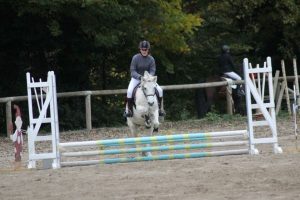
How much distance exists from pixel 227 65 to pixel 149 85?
9.63 meters

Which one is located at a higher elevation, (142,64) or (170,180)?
(142,64)

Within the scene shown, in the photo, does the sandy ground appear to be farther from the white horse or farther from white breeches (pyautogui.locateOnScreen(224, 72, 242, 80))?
white breeches (pyautogui.locateOnScreen(224, 72, 242, 80))

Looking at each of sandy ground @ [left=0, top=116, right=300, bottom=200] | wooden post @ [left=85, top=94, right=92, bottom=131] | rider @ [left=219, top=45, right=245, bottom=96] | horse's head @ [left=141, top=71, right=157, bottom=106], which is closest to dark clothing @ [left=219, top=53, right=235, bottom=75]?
rider @ [left=219, top=45, right=245, bottom=96]

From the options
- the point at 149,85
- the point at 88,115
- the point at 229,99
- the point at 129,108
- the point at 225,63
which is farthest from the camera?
the point at 229,99

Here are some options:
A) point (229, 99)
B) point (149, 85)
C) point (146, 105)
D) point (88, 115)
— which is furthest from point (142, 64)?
point (229, 99)

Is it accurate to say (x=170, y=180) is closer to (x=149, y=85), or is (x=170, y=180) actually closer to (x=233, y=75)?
(x=149, y=85)

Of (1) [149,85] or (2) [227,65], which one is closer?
(1) [149,85]

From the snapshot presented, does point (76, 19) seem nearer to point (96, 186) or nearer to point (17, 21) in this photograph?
point (17, 21)

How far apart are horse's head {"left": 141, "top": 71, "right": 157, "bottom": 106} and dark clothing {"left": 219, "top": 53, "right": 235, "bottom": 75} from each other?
29.7 feet

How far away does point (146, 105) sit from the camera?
16938mm

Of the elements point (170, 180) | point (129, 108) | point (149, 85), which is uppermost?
point (149, 85)

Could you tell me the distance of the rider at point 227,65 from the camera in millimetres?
25531

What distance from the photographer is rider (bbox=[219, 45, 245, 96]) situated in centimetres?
2553

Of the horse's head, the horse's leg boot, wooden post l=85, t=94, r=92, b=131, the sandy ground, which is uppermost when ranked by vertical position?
the horse's head
